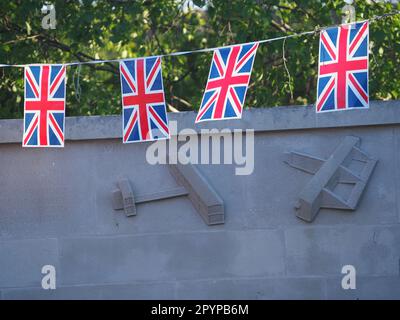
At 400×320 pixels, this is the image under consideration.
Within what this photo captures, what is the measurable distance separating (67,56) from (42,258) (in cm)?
597

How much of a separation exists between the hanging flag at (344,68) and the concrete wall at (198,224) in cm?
104

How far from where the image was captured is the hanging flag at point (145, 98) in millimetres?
8891

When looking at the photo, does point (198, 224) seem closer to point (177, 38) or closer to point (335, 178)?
point (335, 178)

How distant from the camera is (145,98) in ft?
29.2

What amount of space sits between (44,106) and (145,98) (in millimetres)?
1081

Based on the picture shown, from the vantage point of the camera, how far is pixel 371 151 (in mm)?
9320

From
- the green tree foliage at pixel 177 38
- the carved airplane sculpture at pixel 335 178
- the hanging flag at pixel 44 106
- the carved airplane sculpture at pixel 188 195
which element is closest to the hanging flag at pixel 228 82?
the carved airplane sculpture at pixel 188 195

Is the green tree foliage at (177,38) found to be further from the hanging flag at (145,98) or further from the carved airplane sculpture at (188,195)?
the hanging flag at (145,98)

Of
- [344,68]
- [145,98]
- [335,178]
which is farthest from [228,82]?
[335,178]

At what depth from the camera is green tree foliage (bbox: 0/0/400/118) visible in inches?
489

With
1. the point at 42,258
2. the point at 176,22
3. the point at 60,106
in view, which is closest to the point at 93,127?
the point at 60,106

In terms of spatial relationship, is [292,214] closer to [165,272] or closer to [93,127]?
[165,272]

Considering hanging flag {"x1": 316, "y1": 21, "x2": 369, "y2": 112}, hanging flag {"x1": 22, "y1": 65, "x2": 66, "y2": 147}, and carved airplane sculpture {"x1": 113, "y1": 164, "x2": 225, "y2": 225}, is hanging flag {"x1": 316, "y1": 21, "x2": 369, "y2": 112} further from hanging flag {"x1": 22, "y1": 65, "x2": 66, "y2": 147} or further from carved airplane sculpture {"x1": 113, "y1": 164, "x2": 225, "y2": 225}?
hanging flag {"x1": 22, "y1": 65, "x2": 66, "y2": 147}

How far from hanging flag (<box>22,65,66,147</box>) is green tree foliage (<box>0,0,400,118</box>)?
3.13 meters
